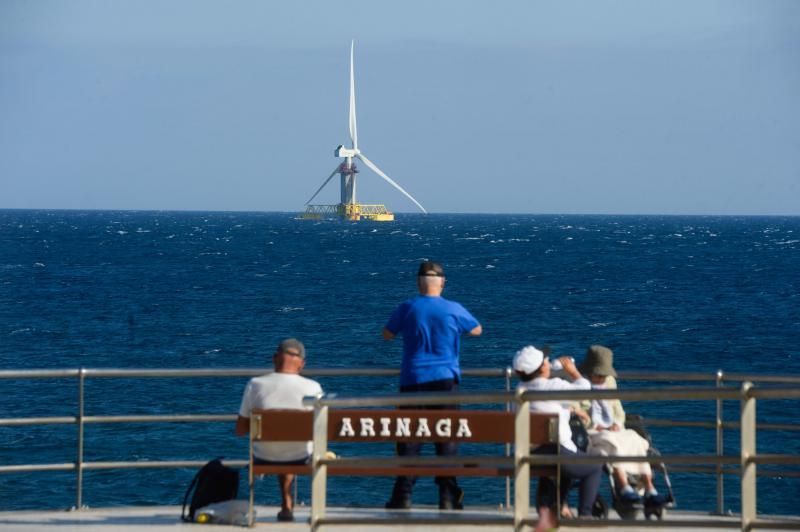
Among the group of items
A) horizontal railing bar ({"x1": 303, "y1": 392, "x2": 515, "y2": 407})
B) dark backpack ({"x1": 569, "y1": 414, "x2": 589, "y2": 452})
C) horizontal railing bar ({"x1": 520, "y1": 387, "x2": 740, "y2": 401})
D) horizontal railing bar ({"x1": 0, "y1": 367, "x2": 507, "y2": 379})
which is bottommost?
dark backpack ({"x1": 569, "y1": 414, "x2": 589, "y2": 452})

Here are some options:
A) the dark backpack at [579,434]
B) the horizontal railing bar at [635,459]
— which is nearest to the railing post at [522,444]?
the horizontal railing bar at [635,459]

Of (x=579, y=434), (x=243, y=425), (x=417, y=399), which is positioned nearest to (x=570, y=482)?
(x=579, y=434)

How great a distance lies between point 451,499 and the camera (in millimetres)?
8320

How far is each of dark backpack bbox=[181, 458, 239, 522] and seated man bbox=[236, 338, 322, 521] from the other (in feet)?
1.68

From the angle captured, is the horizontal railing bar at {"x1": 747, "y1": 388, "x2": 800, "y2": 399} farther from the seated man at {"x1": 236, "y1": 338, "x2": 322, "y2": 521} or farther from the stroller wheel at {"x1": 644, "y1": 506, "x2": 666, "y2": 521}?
the seated man at {"x1": 236, "y1": 338, "x2": 322, "y2": 521}

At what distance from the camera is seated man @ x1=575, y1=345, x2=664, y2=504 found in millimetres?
7996

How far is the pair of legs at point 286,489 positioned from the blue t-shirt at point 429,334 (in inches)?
35.5

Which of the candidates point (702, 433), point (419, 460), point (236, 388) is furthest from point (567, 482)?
point (236, 388)

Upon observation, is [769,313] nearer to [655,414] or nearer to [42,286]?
[655,414]

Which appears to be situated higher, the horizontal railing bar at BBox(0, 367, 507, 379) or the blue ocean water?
the horizontal railing bar at BBox(0, 367, 507, 379)

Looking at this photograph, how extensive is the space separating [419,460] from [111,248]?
409 ft

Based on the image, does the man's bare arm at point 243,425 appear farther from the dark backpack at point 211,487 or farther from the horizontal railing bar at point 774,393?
the horizontal railing bar at point 774,393

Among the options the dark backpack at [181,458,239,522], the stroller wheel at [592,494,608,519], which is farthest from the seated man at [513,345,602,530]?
the dark backpack at [181,458,239,522]

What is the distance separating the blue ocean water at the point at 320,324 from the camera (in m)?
27.9
